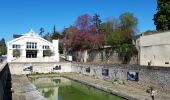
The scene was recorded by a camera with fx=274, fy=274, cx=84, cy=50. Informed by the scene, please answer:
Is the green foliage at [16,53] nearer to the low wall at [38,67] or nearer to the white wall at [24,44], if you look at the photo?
the white wall at [24,44]

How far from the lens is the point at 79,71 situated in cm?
4212

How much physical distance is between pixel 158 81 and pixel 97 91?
6350 millimetres

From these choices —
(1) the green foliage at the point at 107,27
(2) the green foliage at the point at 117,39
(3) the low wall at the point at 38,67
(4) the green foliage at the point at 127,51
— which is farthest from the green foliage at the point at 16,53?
(4) the green foliage at the point at 127,51

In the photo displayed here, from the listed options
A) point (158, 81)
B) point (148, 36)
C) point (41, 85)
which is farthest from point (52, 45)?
point (158, 81)

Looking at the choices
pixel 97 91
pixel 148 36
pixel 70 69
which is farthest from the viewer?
pixel 70 69

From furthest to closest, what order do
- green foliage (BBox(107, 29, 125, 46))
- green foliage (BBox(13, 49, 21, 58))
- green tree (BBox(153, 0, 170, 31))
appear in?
green foliage (BBox(13, 49, 21, 58))
green foliage (BBox(107, 29, 125, 46))
green tree (BBox(153, 0, 170, 31))

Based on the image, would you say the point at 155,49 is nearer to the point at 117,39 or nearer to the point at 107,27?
the point at 117,39

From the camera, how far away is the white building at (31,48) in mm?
53781

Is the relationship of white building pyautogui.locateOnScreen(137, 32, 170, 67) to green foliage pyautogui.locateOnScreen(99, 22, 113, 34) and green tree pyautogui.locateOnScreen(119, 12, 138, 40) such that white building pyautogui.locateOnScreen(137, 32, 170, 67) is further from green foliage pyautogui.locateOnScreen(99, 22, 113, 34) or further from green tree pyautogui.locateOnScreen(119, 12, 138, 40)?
green foliage pyautogui.locateOnScreen(99, 22, 113, 34)

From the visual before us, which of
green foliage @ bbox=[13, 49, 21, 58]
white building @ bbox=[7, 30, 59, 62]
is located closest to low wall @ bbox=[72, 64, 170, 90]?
white building @ bbox=[7, 30, 59, 62]

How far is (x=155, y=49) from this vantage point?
29.4 m

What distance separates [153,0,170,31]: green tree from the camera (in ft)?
130

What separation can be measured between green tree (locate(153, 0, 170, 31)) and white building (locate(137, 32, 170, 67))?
886 cm

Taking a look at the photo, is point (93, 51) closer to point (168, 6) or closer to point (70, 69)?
point (70, 69)
